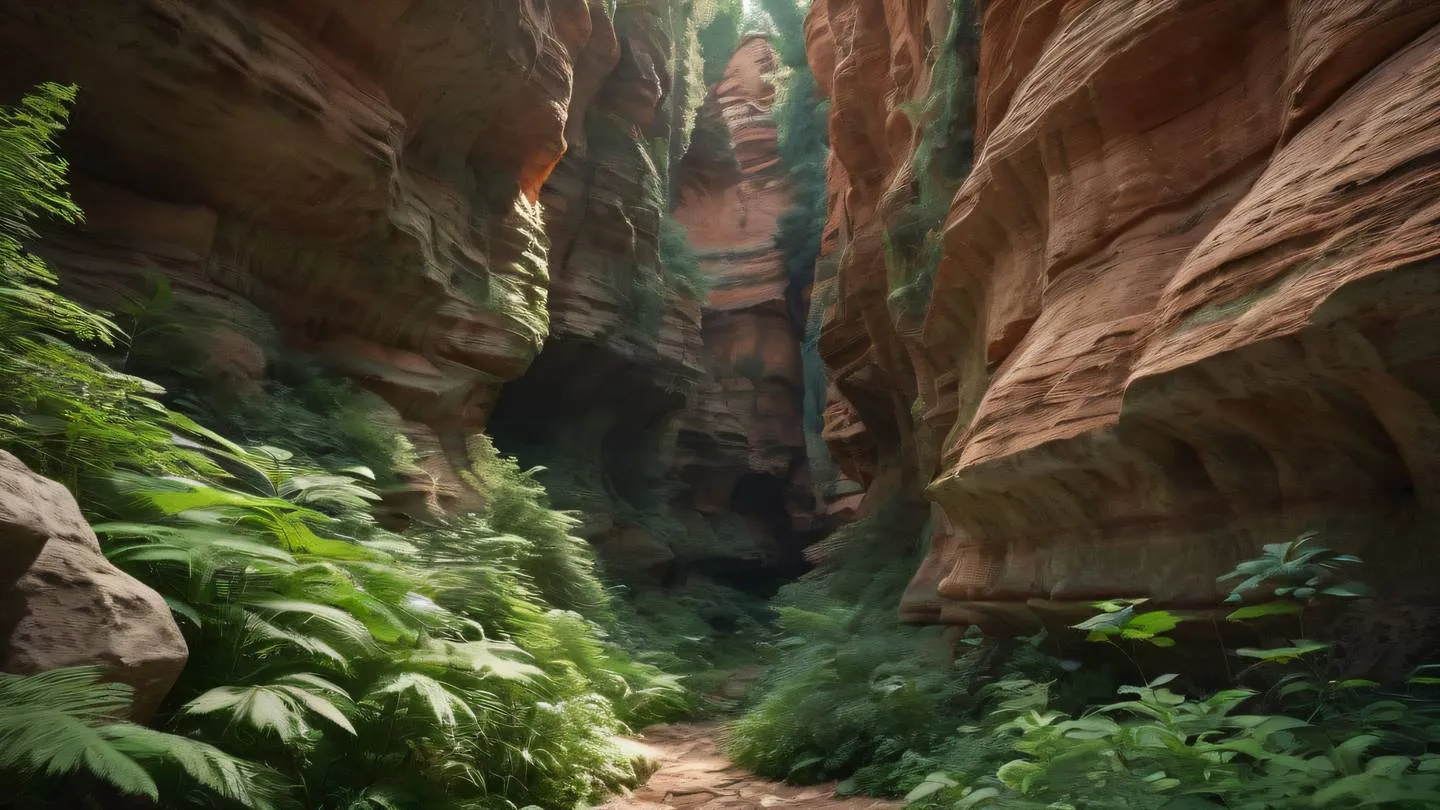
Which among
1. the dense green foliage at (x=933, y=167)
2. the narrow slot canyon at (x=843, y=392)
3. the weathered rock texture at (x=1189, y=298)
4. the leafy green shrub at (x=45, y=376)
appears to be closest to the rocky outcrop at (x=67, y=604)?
the narrow slot canyon at (x=843, y=392)

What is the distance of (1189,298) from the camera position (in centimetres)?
382

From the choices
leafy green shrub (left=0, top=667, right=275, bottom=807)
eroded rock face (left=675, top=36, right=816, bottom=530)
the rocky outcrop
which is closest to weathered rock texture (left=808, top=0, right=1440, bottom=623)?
leafy green shrub (left=0, top=667, right=275, bottom=807)

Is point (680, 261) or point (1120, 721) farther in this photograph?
point (680, 261)

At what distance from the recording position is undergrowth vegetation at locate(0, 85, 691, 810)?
7.59ft

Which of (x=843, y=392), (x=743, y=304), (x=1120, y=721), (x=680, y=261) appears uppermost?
(x=743, y=304)

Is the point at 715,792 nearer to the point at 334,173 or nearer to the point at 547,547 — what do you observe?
the point at 547,547

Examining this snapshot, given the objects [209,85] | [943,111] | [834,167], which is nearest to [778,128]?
[834,167]

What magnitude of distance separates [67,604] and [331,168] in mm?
8553

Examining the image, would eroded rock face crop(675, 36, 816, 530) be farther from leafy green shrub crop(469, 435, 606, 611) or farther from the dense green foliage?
the dense green foliage

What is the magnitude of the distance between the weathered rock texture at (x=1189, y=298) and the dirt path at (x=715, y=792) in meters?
2.01

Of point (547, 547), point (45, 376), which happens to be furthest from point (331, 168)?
point (45, 376)

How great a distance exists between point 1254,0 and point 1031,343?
8.10ft

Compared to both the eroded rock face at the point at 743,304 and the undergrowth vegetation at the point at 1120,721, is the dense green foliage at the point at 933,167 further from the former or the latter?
the eroded rock face at the point at 743,304

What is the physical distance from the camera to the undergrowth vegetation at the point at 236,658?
2314mm
